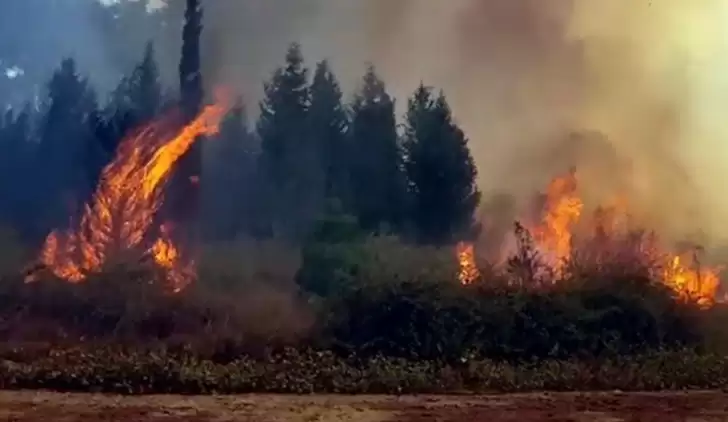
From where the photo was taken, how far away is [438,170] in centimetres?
962

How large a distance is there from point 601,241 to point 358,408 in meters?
3.37

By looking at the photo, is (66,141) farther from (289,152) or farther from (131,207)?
(289,152)

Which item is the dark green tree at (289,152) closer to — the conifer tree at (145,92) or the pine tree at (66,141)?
the conifer tree at (145,92)

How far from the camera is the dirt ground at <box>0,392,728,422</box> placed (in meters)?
7.45

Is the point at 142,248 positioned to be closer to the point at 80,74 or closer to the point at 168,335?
the point at 168,335

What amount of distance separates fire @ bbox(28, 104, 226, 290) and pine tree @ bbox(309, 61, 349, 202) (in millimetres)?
1003

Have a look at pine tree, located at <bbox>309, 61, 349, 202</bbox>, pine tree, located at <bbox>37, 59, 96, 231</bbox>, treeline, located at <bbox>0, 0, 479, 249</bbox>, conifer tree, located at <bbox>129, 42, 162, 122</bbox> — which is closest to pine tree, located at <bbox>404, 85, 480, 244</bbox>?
treeline, located at <bbox>0, 0, 479, 249</bbox>

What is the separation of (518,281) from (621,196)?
1.48m

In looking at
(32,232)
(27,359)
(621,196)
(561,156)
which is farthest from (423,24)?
(27,359)

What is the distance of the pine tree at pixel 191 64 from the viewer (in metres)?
9.52

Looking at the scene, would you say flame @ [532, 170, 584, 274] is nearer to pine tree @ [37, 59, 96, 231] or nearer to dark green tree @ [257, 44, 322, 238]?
dark green tree @ [257, 44, 322, 238]

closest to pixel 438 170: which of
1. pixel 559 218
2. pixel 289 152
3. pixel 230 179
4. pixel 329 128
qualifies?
pixel 329 128

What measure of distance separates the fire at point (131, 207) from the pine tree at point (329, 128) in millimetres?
1003

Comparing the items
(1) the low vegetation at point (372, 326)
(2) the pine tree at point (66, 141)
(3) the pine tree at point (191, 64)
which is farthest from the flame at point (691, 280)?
(2) the pine tree at point (66, 141)
